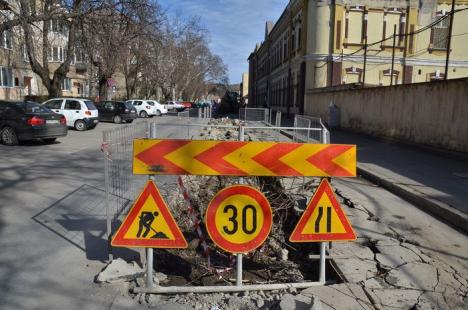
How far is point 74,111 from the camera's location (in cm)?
2309

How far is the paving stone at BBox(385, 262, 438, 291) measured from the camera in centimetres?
438

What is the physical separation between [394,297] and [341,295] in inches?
19.4

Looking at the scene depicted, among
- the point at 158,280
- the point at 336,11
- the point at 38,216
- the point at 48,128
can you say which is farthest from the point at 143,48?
the point at 158,280

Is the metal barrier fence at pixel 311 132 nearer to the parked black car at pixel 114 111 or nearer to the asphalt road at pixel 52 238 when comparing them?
the asphalt road at pixel 52 238

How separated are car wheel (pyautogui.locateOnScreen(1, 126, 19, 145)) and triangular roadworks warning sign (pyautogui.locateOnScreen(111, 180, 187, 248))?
12.2 metres

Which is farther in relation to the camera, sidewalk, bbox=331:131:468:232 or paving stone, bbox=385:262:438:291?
sidewalk, bbox=331:131:468:232

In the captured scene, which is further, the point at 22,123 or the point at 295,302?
the point at 22,123

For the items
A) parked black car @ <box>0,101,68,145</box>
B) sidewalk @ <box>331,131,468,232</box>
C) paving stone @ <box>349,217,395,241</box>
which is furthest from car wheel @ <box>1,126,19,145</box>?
paving stone @ <box>349,217,395,241</box>

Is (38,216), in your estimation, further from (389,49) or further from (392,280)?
(389,49)

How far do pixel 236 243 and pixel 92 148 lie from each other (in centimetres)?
1196

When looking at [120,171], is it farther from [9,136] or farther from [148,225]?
[9,136]

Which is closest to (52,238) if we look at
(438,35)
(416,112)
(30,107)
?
(30,107)

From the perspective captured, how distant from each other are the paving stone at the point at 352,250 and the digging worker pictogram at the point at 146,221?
7.10 ft

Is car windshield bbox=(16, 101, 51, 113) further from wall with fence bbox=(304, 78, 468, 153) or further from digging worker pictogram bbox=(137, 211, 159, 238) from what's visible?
wall with fence bbox=(304, 78, 468, 153)
